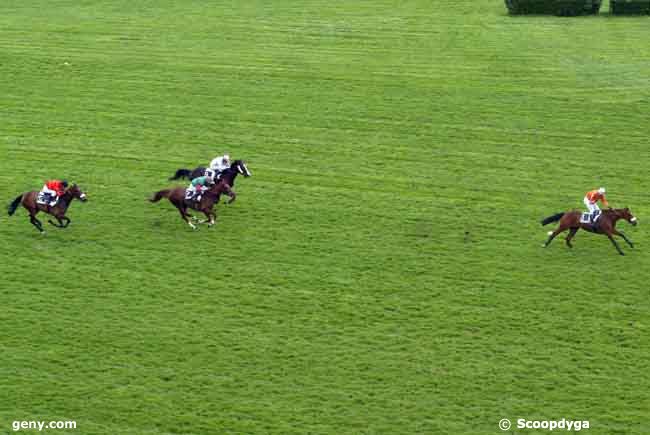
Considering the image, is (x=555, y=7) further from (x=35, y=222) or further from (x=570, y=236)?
(x=35, y=222)

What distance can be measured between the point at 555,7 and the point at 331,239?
2799 cm

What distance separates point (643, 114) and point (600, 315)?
15.8 metres

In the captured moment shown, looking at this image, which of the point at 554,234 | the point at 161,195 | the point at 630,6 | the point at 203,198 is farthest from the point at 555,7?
the point at 161,195

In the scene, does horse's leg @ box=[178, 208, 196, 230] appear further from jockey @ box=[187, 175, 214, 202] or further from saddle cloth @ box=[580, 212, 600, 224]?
saddle cloth @ box=[580, 212, 600, 224]

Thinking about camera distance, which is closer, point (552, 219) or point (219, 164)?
point (552, 219)

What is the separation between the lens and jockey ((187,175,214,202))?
2542 centimetres

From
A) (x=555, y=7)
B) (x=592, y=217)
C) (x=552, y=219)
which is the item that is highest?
(x=555, y=7)

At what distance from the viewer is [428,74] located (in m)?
40.2

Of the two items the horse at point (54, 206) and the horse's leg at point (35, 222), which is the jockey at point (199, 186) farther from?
the horse's leg at point (35, 222)

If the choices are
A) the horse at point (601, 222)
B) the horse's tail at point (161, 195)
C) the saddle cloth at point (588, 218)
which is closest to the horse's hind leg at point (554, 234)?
the horse at point (601, 222)

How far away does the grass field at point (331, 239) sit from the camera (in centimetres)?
1914

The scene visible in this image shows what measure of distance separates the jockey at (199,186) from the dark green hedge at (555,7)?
28212 millimetres

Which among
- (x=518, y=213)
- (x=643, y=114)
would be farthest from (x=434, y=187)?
(x=643, y=114)

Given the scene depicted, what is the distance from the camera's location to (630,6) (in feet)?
157
